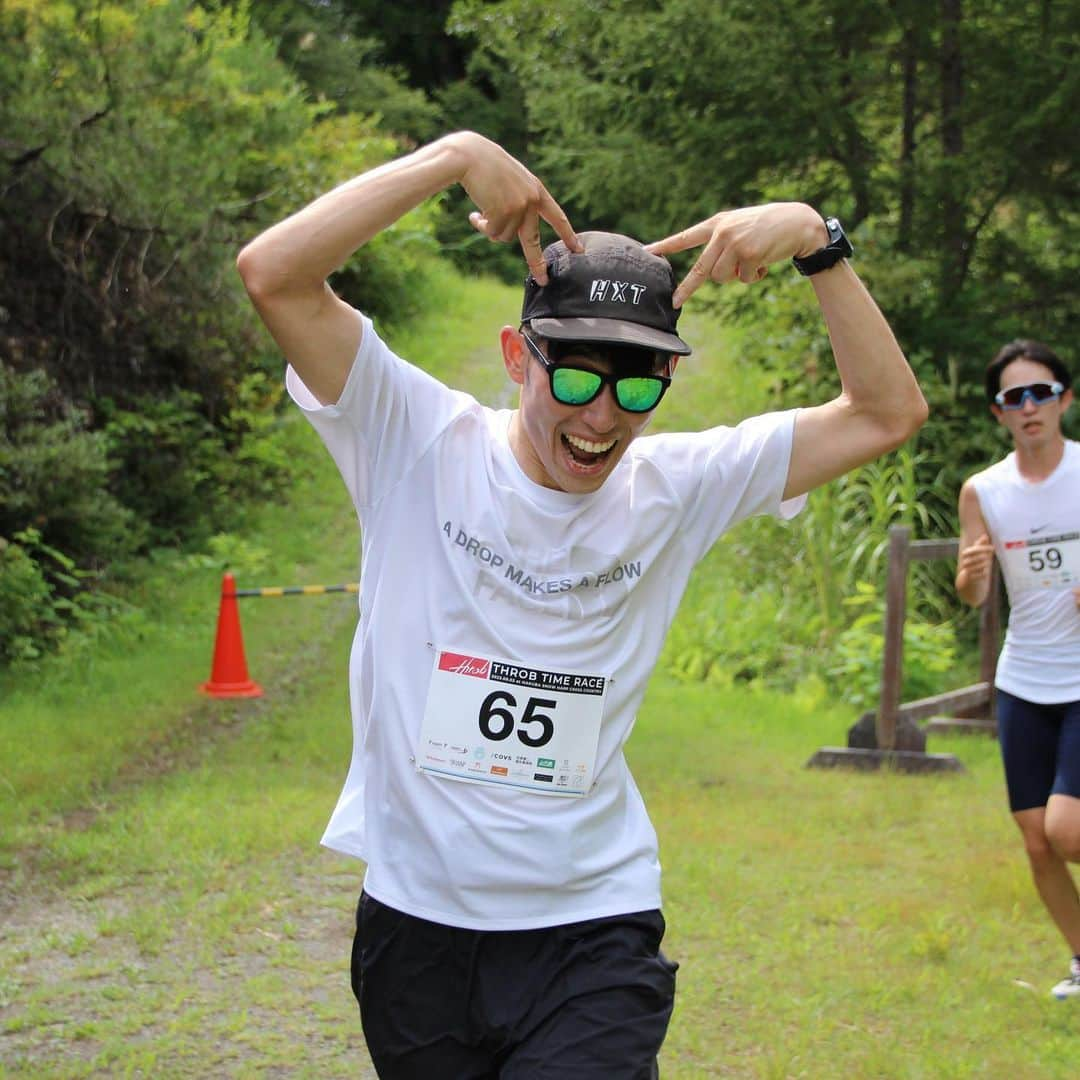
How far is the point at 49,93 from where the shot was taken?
1103cm

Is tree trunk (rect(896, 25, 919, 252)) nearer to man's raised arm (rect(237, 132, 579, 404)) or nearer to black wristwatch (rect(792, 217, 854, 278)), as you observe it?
black wristwatch (rect(792, 217, 854, 278))

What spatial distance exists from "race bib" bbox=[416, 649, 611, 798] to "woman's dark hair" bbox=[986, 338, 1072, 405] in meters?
3.61

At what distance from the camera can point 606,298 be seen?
2945 millimetres

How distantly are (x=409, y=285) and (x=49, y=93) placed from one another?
1244 cm

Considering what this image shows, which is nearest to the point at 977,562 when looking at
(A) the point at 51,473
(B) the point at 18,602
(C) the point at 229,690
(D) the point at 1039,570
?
(D) the point at 1039,570

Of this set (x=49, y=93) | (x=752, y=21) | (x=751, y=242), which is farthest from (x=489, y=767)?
(x=752, y=21)

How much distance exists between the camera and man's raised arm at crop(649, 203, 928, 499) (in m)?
3.01

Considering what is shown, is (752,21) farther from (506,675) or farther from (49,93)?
(506,675)

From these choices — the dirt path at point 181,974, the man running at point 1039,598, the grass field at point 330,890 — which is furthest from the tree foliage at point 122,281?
the man running at point 1039,598

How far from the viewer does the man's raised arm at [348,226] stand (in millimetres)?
2809

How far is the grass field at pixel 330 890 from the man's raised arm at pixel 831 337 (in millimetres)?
2786

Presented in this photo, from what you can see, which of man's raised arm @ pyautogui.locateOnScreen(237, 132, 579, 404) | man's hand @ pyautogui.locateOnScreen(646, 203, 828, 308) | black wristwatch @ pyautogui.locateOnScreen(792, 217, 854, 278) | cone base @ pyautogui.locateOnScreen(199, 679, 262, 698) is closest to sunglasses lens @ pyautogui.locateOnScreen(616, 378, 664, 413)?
man's hand @ pyautogui.locateOnScreen(646, 203, 828, 308)

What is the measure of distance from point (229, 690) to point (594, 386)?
7433mm

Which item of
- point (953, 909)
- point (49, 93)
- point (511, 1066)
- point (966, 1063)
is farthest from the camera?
point (49, 93)
